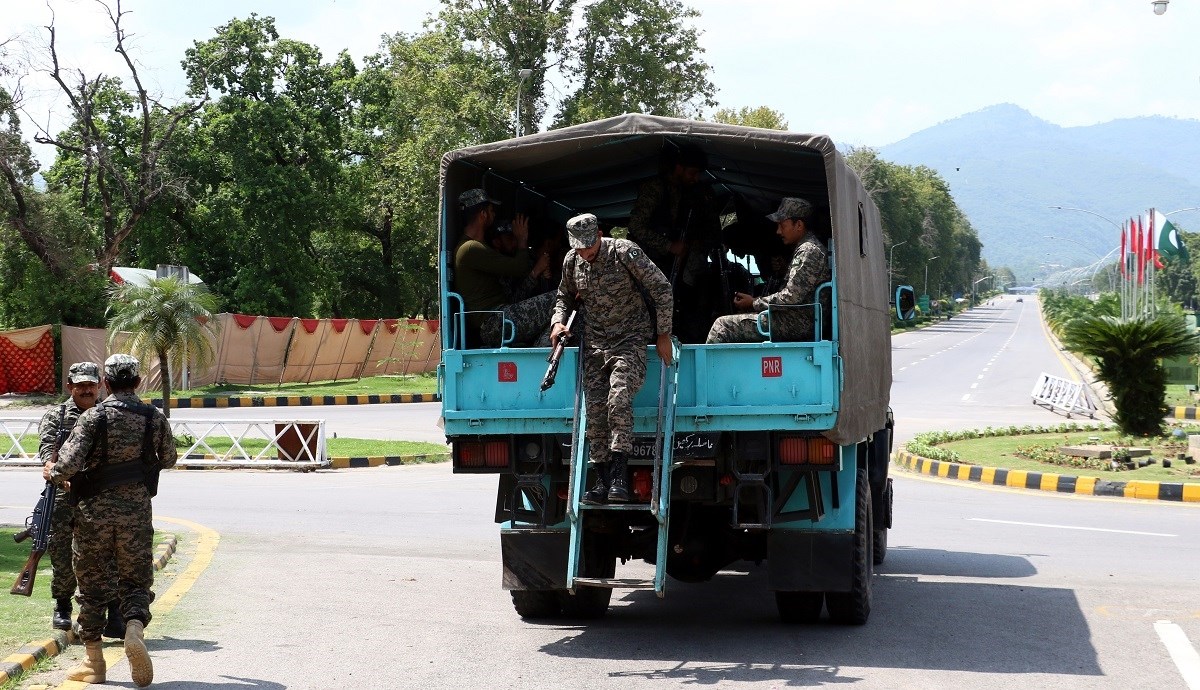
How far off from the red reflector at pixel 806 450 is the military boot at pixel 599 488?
0.95 metres

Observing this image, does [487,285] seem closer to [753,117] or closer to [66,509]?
[66,509]

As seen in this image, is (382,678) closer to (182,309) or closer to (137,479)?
(137,479)

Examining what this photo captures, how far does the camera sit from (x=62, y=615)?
24.3 feet

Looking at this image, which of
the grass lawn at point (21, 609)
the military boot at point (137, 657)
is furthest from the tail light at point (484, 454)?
the grass lawn at point (21, 609)

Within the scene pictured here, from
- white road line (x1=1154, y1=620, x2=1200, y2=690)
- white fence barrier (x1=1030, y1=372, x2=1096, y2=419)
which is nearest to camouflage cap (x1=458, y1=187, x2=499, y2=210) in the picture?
white road line (x1=1154, y1=620, x2=1200, y2=690)

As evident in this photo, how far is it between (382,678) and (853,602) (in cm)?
275

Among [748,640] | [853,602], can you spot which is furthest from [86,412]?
[853,602]

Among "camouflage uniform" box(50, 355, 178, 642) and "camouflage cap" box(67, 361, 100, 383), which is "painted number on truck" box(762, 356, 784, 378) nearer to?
"camouflage uniform" box(50, 355, 178, 642)

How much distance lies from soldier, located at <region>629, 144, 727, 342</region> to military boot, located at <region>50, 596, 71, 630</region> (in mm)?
3936

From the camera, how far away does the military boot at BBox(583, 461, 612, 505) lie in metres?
7.13

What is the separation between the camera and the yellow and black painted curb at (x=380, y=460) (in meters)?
19.9

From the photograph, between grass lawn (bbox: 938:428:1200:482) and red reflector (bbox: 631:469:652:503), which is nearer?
red reflector (bbox: 631:469:652:503)

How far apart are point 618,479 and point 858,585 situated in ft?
5.34

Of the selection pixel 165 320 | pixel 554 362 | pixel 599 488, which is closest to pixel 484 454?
pixel 554 362
